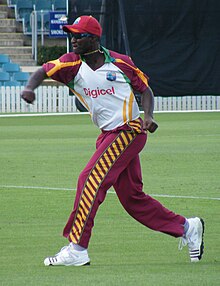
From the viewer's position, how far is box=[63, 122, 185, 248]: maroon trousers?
835cm

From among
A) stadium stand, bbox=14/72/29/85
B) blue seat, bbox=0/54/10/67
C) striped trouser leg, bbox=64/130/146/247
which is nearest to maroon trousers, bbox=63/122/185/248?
striped trouser leg, bbox=64/130/146/247

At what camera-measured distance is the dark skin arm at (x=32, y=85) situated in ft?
26.5

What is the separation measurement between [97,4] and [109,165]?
65.9 ft

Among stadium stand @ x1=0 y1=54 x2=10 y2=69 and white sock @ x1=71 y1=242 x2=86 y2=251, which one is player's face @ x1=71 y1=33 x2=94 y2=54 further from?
stadium stand @ x1=0 y1=54 x2=10 y2=69

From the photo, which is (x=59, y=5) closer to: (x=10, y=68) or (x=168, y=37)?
(x=10, y=68)

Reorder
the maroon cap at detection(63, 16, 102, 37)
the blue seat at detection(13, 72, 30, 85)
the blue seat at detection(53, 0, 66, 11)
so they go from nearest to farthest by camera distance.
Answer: the maroon cap at detection(63, 16, 102, 37) < the blue seat at detection(13, 72, 30, 85) < the blue seat at detection(53, 0, 66, 11)

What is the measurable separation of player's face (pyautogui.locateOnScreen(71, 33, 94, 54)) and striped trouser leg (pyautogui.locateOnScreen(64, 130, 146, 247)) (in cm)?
70

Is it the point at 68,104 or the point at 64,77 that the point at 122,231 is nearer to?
the point at 64,77

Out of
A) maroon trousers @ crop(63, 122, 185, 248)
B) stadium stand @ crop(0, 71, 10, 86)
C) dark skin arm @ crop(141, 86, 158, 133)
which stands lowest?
stadium stand @ crop(0, 71, 10, 86)

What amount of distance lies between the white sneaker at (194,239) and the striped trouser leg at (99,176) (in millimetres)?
832

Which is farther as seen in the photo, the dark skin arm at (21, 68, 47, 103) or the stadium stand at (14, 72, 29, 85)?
the stadium stand at (14, 72, 29, 85)

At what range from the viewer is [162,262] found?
8703 mm

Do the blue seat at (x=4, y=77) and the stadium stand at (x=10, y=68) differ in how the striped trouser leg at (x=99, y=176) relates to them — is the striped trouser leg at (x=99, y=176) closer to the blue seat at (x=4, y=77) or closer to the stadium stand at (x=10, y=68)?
the blue seat at (x=4, y=77)

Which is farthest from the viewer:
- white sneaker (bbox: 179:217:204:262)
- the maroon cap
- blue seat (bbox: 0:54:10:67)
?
blue seat (bbox: 0:54:10:67)
